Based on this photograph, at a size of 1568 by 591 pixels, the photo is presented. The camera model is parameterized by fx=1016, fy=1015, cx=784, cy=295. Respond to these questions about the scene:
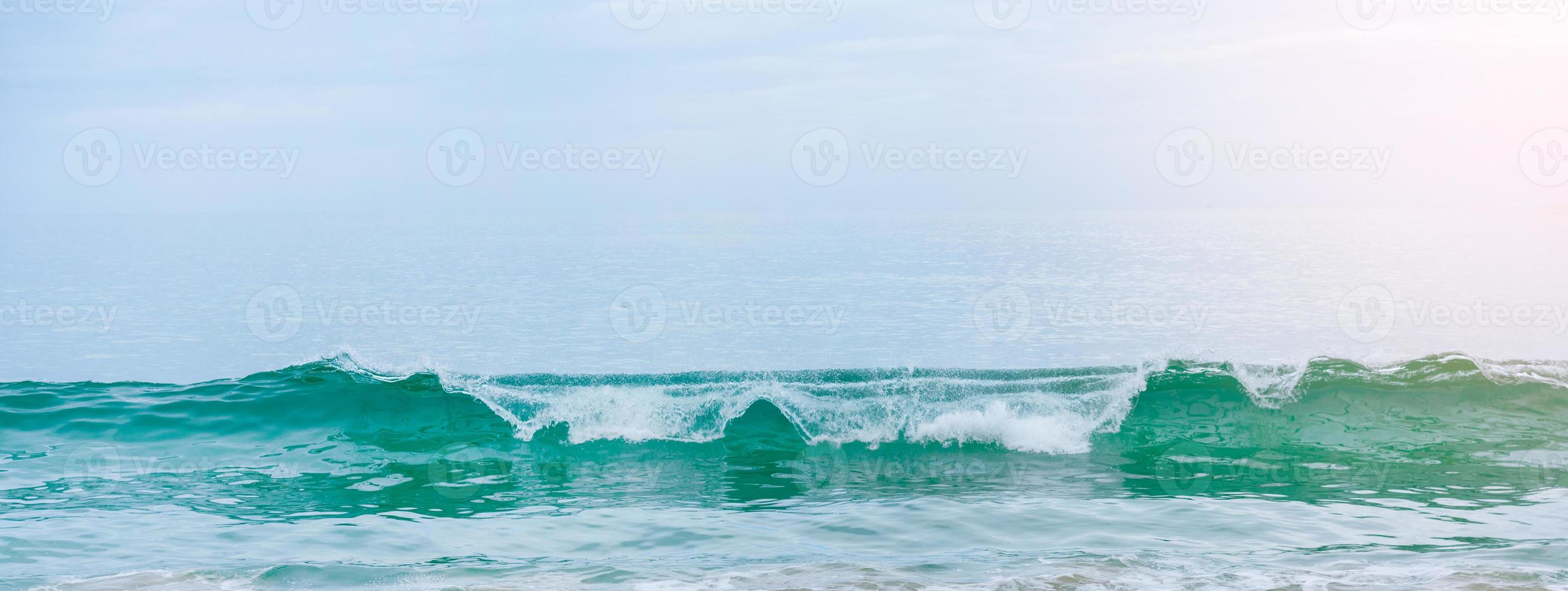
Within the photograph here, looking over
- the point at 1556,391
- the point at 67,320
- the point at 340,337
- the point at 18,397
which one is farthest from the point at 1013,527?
the point at 67,320

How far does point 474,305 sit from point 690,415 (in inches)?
646

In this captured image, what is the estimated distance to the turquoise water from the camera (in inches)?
325

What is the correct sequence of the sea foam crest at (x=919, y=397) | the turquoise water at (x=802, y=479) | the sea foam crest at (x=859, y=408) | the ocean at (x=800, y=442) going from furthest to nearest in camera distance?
the sea foam crest at (x=919, y=397) < the sea foam crest at (x=859, y=408) < the ocean at (x=800, y=442) < the turquoise water at (x=802, y=479)

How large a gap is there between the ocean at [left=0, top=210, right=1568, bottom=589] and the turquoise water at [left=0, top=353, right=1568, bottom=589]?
0.05 m

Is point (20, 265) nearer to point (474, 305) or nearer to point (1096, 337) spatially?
point (474, 305)

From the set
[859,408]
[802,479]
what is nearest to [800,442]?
[859,408]

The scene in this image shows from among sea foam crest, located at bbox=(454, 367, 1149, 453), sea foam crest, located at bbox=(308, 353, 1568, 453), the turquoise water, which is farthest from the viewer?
sea foam crest, located at bbox=(308, 353, 1568, 453)

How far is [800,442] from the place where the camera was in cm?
1334

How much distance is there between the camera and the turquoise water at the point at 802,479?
8.25m

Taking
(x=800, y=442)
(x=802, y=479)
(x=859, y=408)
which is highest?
(x=859, y=408)

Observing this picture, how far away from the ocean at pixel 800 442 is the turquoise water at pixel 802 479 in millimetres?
52

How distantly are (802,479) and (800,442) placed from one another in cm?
180

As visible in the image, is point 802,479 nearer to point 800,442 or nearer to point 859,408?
point 800,442

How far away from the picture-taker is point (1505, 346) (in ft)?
64.3
